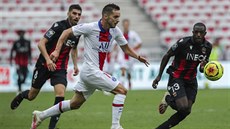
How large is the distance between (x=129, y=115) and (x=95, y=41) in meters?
4.29

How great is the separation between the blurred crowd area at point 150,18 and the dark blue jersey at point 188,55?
15498mm

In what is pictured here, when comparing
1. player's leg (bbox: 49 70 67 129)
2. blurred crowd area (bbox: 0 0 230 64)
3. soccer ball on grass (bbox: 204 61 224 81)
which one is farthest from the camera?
blurred crowd area (bbox: 0 0 230 64)


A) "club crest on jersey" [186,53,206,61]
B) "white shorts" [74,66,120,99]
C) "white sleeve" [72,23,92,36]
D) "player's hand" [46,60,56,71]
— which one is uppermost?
"white sleeve" [72,23,92,36]

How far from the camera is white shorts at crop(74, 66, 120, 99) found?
10125 millimetres

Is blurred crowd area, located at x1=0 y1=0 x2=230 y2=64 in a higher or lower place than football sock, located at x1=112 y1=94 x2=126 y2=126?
lower

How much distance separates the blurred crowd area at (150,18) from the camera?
91.6ft

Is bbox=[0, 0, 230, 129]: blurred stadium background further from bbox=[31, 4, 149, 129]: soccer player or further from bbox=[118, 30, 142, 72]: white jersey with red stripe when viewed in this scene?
bbox=[31, 4, 149, 129]: soccer player

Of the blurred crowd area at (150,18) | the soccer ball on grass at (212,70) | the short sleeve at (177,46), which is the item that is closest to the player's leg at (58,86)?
the short sleeve at (177,46)

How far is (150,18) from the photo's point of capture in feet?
102

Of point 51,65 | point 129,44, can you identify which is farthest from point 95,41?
point 129,44

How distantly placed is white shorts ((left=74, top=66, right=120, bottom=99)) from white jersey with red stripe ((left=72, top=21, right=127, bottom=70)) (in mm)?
109

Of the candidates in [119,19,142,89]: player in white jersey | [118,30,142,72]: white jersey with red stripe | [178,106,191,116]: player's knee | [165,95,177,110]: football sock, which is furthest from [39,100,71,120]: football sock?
[118,30,142,72]: white jersey with red stripe

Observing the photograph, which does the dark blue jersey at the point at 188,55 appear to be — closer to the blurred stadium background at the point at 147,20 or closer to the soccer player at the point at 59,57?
the soccer player at the point at 59,57

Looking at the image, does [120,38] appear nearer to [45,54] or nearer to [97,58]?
[97,58]
